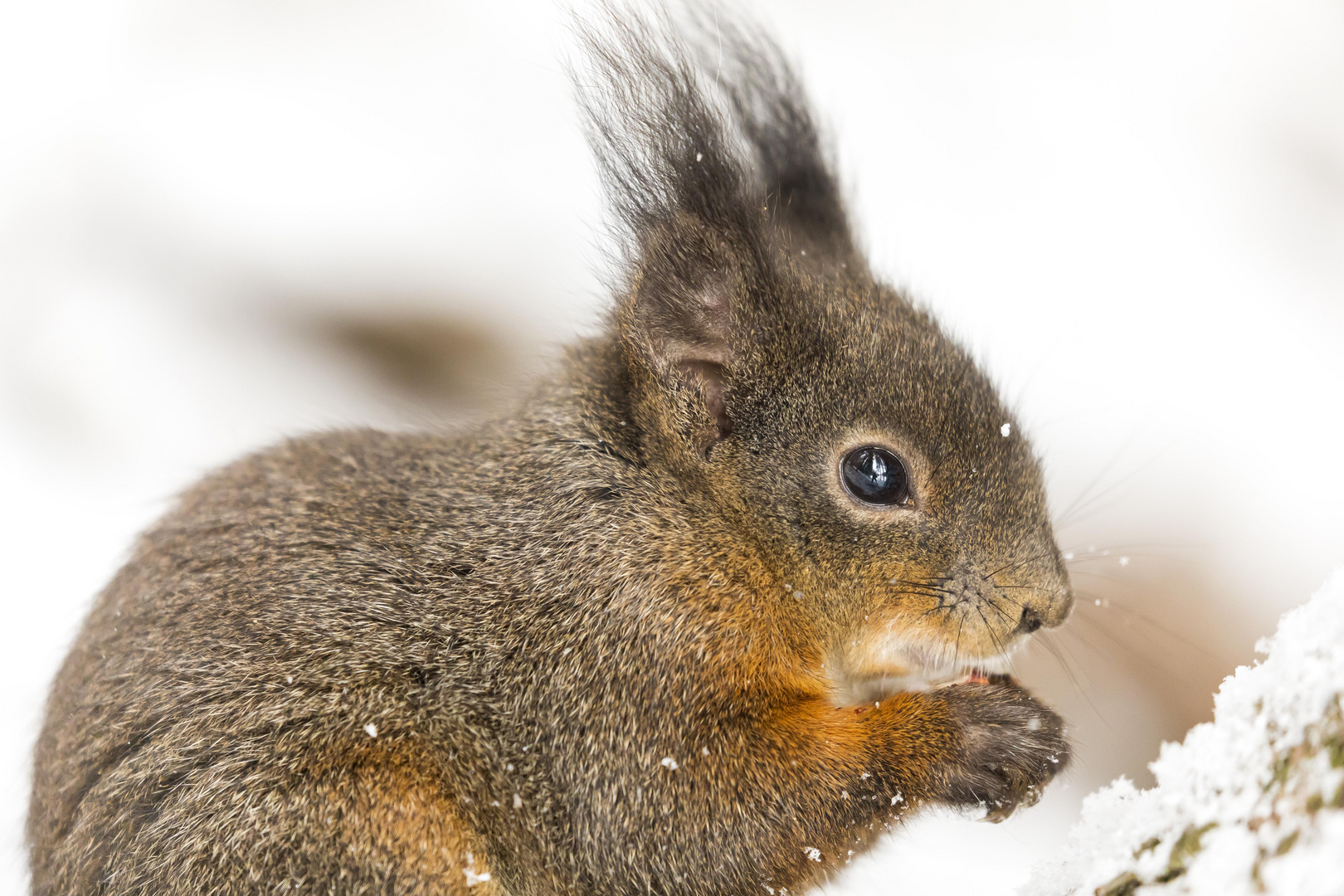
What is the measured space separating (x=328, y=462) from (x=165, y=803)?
795mm

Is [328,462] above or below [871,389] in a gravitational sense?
below

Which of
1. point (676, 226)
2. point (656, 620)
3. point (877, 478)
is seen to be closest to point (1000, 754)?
point (877, 478)

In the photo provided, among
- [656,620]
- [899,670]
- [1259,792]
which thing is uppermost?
[1259,792]

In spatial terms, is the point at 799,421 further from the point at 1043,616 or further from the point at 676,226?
the point at 1043,616

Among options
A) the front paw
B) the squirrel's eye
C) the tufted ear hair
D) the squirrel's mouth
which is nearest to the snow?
the front paw

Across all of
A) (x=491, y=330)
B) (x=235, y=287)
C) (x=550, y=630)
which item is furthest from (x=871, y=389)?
(x=235, y=287)

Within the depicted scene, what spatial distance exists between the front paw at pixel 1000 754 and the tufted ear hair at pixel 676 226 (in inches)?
30.1

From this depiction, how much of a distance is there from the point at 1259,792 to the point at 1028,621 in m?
0.83

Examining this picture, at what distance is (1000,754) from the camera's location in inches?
75.1

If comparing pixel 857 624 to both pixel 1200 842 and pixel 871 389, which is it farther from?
pixel 1200 842

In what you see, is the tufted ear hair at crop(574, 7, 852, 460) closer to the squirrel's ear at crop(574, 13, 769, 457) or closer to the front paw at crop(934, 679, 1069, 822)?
the squirrel's ear at crop(574, 13, 769, 457)

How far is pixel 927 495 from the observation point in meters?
1.93

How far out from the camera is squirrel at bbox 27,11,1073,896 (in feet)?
6.07

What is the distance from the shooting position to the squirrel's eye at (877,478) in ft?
6.36
